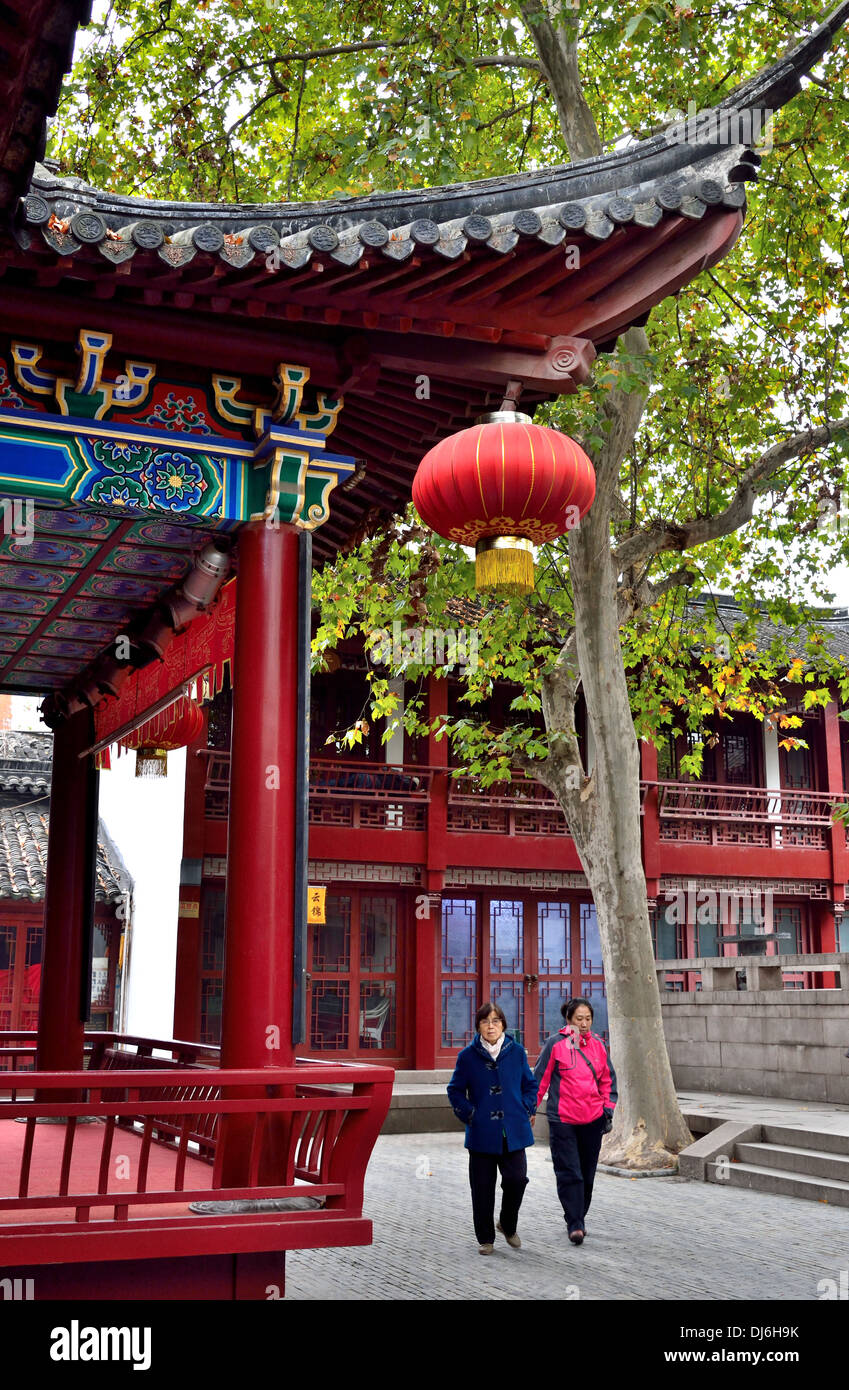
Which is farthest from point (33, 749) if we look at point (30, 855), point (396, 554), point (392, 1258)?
point (392, 1258)

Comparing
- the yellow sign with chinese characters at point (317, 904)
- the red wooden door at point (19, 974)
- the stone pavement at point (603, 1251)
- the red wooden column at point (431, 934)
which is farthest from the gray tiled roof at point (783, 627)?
the stone pavement at point (603, 1251)

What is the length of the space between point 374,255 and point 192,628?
8.15 feet

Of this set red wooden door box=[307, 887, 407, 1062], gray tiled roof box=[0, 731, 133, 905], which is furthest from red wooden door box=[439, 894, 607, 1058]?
gray tiled roof box=[0, 731, 133, 905]

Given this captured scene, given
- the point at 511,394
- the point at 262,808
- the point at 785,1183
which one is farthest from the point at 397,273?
the point at 785,1183

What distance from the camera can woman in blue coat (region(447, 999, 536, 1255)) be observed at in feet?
23.3

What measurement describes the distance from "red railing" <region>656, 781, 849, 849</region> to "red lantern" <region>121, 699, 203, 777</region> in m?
11.4

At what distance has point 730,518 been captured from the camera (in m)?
11.5

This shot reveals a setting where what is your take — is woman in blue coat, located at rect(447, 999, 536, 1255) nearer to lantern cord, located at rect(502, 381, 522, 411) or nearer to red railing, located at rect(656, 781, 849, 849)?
lantern cord, located at rect(502, 381, 522, 411)

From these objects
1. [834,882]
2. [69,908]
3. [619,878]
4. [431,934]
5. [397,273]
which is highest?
[397,273]

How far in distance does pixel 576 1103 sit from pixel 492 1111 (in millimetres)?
638

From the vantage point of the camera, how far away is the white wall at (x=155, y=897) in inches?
623

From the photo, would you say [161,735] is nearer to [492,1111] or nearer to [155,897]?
[492,1111]

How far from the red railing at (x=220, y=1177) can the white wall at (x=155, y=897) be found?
11198 millimetres

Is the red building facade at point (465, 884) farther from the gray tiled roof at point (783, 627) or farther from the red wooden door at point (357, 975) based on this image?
the gray tiled roof at point (783, 627)
